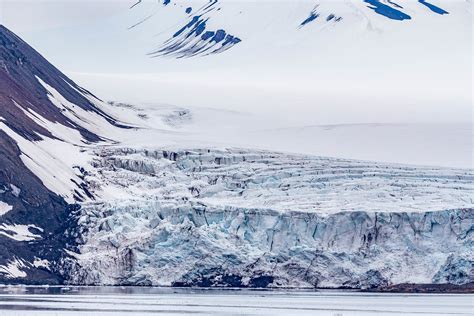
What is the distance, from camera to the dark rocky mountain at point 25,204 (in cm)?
6838

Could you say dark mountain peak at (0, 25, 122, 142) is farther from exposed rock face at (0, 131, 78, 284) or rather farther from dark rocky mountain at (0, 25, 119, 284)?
exposed rock face at (0, 131, 78, 284)

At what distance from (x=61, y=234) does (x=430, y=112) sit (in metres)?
40.2

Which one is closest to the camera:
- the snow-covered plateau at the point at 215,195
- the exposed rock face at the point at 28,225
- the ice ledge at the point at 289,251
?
the exposed rock face at the point at 28,225

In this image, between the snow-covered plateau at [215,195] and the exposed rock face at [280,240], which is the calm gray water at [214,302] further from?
the snow-covered plateau at [215,195]

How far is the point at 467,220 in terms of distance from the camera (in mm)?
70312

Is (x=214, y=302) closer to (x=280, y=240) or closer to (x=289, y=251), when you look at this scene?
(x=289, y=251)

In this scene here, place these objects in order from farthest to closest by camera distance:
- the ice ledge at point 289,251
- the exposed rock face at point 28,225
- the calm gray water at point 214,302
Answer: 1. the ice ledge at point 289,251
2. the exposed rock face at point 28,225
3. the calm gray water at point 214,302

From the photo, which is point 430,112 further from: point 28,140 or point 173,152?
point 28,140

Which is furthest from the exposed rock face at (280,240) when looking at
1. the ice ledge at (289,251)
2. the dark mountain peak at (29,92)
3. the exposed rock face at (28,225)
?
the dark mountain peak at (29,92)

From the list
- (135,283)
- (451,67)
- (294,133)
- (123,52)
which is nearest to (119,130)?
(294,133)

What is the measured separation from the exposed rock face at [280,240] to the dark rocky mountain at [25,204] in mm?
1400

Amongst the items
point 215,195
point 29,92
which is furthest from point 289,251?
point 29,92

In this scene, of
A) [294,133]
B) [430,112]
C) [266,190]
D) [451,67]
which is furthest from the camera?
[451,67]

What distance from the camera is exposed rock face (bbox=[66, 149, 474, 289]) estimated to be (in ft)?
227
